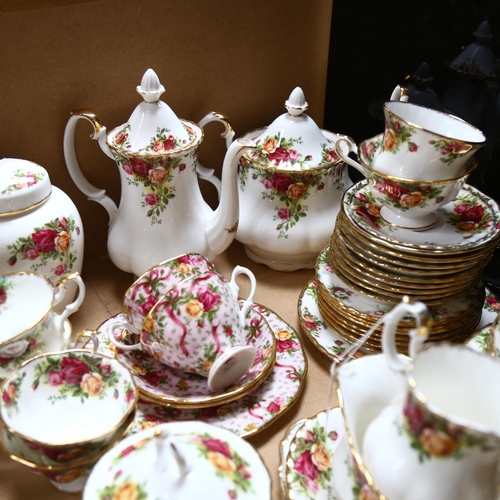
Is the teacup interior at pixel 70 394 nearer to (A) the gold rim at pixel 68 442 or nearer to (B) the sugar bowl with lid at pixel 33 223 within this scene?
(A) the gold rim at pixel 68 442

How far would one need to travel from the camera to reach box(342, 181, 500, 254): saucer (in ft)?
2.39

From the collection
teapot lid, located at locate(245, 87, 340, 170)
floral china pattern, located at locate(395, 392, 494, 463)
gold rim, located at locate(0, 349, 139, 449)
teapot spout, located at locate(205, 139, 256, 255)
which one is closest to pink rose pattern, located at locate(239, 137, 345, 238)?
teapot lid, located at locate(245, 87, 340, 170)

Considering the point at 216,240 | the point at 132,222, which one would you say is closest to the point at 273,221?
the point at 216,240

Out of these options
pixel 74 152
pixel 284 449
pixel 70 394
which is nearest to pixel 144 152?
pixel 74 152

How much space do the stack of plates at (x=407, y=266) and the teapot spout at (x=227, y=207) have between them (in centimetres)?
17

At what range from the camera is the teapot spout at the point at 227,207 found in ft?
2.70

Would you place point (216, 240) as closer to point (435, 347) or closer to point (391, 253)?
point (391, 253)

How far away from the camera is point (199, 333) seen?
0.72m

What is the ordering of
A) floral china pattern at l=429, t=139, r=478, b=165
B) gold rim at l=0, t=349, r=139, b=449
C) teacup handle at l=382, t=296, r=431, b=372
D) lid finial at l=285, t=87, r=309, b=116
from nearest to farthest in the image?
teacup handle at l=382, t=296, r=431, b=372
gold rim at l=0, t=349, r=139, b=449
floral china pattern at l=429, t=139, r=478, b=165
lid finial at l=285, t=87, r=309, b=116

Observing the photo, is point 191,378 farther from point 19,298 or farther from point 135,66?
point 135,66

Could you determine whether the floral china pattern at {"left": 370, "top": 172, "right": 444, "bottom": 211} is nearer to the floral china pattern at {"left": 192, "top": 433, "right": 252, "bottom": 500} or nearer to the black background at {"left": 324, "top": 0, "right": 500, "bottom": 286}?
the black background at {"left": 324, "top": 0, "right": 500, "bottom": 286}

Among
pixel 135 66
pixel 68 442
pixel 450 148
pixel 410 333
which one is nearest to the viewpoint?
pixel 410 333

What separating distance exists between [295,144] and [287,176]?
0.06 m

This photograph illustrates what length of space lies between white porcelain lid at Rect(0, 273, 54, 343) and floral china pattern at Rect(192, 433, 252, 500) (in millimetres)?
339
